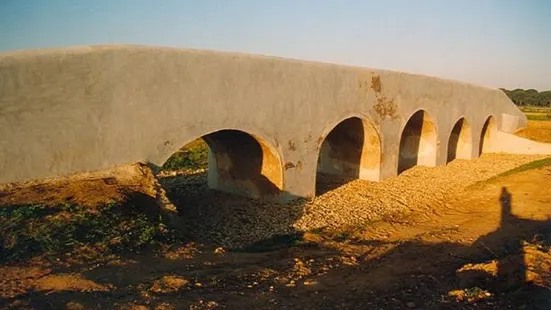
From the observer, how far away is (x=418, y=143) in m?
18.4

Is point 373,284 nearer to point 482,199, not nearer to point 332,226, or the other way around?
point 332,226

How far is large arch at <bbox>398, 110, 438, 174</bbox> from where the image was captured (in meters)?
17.7

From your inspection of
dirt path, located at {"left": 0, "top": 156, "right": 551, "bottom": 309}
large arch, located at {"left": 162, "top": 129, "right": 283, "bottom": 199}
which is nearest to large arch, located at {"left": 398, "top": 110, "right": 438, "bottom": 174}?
dirt path, located at {"left": 0, "top": 156, "right": 551, "bottom": 309}

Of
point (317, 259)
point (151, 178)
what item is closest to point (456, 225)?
point (317, 259)

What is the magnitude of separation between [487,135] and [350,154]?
11629mm

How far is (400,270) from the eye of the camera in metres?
6.88

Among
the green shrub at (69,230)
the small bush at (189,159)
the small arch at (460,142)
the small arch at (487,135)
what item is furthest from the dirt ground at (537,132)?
the green shrub at (69,230)

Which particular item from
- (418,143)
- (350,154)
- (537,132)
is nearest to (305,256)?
(350,154)

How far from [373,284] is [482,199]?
8.47 metres

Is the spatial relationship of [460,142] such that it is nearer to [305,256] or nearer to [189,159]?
[189,159]

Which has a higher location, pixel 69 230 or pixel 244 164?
pixel 244 164

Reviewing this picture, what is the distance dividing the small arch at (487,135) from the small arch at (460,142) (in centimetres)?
236

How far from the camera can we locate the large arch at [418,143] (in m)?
17.7

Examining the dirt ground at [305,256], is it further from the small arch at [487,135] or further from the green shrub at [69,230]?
→ the small arch at [487,135]
